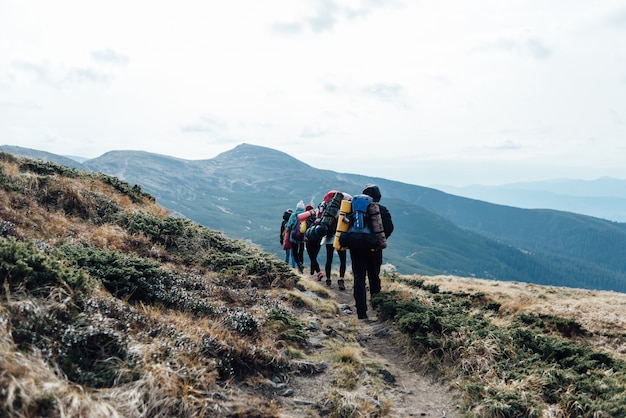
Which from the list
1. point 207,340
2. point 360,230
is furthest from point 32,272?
point 360,230

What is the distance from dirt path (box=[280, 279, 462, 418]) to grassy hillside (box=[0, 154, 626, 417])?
0.29 feet

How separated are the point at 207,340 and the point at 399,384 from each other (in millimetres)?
3618

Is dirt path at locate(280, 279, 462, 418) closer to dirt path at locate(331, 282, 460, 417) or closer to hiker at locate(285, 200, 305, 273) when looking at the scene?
dirt path at locate(331, 282, 460, 417)

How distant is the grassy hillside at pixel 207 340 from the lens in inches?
169

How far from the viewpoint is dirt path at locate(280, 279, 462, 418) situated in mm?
6020

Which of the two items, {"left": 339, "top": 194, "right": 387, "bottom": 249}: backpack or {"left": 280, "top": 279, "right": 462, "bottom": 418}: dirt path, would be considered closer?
{"left": 280, "top": 279, "right": 462, "bottom": 418}: dirt path

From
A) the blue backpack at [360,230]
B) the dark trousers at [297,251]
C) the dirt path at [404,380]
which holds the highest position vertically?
the blue backpack at [360,230]

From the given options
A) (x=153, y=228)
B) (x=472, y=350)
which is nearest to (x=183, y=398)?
(x=472, y=350)

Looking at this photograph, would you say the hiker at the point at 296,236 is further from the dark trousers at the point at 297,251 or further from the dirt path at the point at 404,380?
the dirt path at the point at 404,380

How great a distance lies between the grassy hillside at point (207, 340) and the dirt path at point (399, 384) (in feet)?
0.29

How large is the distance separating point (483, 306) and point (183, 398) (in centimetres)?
1117

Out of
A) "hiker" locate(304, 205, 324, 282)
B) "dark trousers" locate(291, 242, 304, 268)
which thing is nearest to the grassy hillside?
"hiker" locate(304, 205, 324, 282)

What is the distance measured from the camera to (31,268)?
5.12m

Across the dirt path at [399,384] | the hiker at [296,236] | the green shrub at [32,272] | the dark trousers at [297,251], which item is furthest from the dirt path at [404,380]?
the dark trousers at [297,251]
